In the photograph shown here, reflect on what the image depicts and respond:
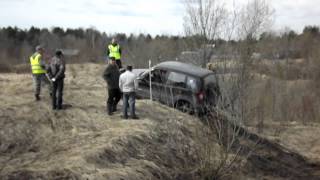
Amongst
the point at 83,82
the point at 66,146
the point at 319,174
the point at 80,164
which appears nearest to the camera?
the point at 80,164

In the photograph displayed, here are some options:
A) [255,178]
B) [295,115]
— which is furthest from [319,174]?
[295,115]

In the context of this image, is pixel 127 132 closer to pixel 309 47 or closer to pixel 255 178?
pixel 255 178

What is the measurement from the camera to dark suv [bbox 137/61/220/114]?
18.6 m

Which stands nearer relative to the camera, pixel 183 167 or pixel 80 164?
pixel 80 164

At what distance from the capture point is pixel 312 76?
191 ft

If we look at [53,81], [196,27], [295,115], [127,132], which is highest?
[196,27]

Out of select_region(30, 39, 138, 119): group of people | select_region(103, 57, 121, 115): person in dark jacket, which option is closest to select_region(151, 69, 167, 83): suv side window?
select_region(30, 39, 138, 119): group of people

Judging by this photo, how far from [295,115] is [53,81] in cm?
2562

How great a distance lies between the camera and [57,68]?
52.9 feet

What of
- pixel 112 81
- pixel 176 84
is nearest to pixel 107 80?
pixel 112 81

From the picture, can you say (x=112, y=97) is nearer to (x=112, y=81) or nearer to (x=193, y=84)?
(x=112, y=81)

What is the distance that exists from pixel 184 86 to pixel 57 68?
190 inches

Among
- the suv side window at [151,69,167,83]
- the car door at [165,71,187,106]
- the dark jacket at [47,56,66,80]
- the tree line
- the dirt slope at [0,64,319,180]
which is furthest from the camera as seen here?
the tree line

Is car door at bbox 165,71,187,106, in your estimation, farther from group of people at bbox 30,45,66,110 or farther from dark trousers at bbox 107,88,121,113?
group of people at bbox 30,45,66,110
